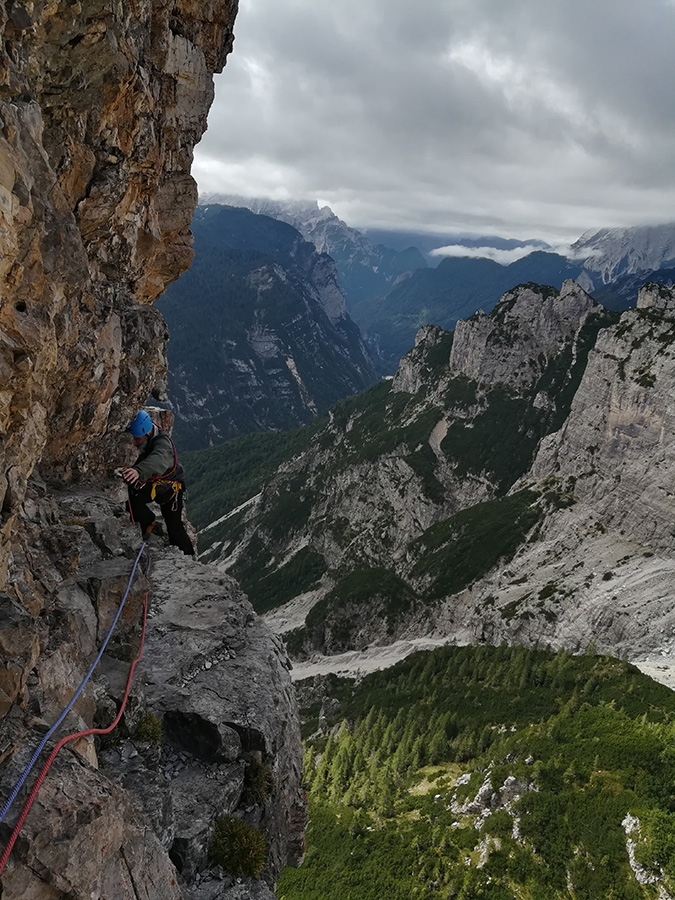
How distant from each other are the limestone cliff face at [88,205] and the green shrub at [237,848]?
8.68 meters

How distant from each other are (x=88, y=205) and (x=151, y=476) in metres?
11.7

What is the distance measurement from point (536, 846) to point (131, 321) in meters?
49.3

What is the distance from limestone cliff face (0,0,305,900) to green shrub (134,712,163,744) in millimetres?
97

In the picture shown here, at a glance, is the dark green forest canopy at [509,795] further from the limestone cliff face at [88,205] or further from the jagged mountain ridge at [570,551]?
the limestone cliff face at [88,205]

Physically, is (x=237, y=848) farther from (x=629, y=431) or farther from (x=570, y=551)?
(x=629, y=431)

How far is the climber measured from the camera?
18062 millimetres

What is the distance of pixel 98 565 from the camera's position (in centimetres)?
1681

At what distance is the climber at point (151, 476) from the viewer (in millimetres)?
18062

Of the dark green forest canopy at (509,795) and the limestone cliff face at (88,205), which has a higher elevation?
the limestone cliff face at (88,205)

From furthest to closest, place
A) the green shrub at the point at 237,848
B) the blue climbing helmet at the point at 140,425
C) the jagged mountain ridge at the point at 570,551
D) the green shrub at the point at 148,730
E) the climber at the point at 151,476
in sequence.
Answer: the jagged mountain ridge at the point at 570,551, the blue climbing helmet at the point at 140,425, the climber at the point at 151,476, the green shrub at the point at 148,730, the green shrub at the point at 237,848

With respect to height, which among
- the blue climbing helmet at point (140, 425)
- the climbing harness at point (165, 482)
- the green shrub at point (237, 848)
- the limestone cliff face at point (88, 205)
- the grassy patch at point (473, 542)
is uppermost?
the limestone cliff face at point (88, 205)

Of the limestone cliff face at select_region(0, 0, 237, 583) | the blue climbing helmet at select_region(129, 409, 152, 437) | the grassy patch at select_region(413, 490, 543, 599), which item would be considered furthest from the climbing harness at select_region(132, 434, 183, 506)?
the grassy patch at select_region(413, 490, 543, 599)

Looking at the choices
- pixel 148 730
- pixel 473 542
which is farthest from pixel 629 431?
pixel 148 730

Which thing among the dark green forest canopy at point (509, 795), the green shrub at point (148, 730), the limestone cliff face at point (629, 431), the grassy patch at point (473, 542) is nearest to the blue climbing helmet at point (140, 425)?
the green shrub at point (148, 730)
